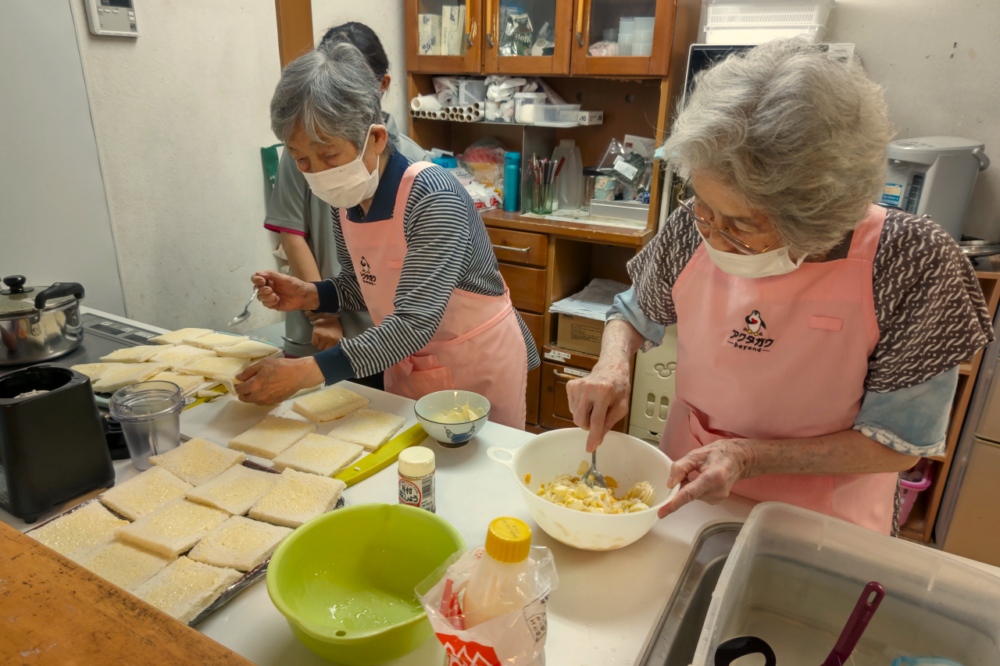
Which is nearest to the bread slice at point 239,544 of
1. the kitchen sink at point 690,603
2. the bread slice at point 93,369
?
the kitchen sink at point 690,603

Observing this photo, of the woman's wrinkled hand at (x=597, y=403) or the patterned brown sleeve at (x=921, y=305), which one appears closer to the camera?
the patterned brown sleeve at (x=921, y=305)

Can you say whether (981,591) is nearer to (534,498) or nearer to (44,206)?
(534,498)

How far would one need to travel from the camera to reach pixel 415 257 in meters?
1.42

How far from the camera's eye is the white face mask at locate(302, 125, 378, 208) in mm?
1434

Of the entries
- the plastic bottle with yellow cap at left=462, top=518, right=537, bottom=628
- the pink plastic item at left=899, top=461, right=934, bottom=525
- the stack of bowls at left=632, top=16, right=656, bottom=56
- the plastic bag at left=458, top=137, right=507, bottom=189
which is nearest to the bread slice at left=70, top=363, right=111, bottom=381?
the plastic bottle with yellow cap at left=462, top=518, right=537, bottom=628

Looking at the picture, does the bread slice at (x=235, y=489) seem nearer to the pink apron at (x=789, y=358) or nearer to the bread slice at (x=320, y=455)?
the bread slice at (x=320, y=455)

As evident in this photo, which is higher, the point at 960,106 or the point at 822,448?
the point at 960,106

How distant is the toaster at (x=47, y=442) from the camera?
0.97 m

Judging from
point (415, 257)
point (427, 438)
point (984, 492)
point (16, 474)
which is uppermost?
point (415, 257)

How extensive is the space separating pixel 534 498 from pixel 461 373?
2.42ft

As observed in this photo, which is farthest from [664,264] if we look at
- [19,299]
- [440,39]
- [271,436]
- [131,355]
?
[440,39]

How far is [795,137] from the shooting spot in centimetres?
83

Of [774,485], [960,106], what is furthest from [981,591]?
[960,106]

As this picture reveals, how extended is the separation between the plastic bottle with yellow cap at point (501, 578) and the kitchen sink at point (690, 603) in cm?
26
